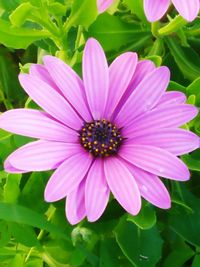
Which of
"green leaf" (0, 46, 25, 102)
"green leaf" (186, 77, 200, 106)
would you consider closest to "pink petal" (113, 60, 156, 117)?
"green leaf" (186, 77, 200, 106)

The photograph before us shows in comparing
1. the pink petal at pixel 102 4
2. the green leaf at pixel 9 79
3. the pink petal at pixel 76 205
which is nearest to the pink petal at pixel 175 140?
the pink petal at pixel 76 205

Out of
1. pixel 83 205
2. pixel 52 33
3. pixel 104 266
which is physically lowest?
pixel 104 266

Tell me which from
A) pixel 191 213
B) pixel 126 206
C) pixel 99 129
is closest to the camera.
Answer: pixel 126 206

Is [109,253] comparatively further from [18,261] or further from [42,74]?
[42,74]

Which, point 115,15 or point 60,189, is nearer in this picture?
point 60,189

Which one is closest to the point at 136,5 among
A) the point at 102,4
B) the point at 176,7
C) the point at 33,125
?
the point at 102,4

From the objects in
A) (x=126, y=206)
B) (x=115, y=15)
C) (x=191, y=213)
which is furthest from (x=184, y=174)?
(x=115, y=15)

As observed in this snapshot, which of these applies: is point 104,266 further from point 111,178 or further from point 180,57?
point 180,57
